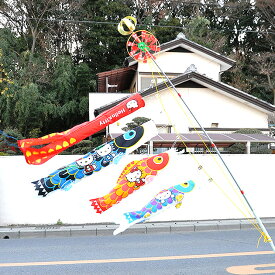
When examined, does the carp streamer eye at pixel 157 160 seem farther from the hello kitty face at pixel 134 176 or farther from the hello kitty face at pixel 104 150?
the hello kitty face at pixel 104 150

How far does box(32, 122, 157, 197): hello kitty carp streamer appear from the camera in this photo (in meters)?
3.32

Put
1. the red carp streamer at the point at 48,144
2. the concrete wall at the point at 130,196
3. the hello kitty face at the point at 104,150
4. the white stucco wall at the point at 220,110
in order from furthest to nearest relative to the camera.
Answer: the white stucco wall at the point at 220,110 → the concrete wall at the point at 130,196 → the hello kitty face at the point at 104,150 → the red carp streamer at the point at 48,144

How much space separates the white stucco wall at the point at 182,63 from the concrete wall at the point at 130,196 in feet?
37.5

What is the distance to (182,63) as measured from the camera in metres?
21.3

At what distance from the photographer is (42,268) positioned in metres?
5.66

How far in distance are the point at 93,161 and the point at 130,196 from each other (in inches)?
256

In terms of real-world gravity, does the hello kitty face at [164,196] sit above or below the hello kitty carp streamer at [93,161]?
below

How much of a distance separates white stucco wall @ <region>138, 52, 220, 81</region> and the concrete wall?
37.5ft

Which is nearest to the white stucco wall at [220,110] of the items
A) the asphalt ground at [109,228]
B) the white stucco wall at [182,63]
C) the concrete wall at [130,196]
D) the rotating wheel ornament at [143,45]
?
the white stucco wall at [182,63]

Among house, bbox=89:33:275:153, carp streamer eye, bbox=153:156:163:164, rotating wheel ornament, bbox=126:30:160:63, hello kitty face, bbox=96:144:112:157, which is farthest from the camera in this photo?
house, bbox=89:33:275:153

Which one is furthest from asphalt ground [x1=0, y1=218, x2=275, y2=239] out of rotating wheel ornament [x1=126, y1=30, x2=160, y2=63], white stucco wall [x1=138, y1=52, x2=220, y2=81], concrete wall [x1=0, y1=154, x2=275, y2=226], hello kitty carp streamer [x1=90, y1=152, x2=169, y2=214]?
white stucco wall [x1=138, y1=52, x2=220, y2=81]

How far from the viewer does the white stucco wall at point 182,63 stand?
20.9m

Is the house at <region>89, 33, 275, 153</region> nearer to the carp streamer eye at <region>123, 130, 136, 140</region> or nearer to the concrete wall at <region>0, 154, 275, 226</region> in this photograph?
the concrete wall at <region>0, 154, 275, 226</region>

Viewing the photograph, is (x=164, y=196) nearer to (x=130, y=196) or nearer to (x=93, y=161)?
(x=93, y=161)
